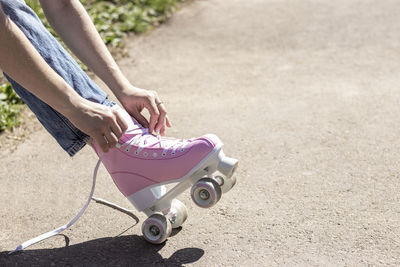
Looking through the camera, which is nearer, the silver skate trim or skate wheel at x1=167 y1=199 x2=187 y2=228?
the silver skate trim

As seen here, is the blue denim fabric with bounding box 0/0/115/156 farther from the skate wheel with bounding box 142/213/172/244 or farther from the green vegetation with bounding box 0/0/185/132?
the green vegetation with bounding box 0/0/185/132

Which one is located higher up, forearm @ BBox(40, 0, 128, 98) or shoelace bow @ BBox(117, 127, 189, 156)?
forearm @ BBox(40, 0, 128, 98)

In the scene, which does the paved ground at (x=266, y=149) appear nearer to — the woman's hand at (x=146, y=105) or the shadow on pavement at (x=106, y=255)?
the shadow on pavement at (x=106, y=255)

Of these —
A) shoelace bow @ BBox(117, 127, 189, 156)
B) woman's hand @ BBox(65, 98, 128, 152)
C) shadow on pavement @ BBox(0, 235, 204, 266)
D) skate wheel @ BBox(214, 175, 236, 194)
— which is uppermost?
woman's hand @ BBox(65, 98, 128, 152)

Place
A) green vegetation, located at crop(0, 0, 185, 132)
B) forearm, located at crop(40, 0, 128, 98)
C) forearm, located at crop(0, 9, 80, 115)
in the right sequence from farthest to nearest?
1. green vegetation, located at crop(0, 0, 185, 132)
2. forearm, located at crop(40, 0, 128, 98)
3. forearm, located at crop(0, 9, 80, 115)

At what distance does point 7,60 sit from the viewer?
1.94 metres

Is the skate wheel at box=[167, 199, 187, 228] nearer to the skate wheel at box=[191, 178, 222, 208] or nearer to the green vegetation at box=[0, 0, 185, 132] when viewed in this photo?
the skate wheel at box=[191, 178, 222, 208]

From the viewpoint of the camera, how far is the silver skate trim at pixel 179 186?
6.93 ft

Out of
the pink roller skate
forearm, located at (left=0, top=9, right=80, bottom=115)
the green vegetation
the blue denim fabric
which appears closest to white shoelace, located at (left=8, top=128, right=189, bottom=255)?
the pink roller skate

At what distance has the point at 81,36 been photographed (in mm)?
2348

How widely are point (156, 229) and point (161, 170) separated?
206mm

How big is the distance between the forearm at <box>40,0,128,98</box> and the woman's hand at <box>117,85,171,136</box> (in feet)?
0.19

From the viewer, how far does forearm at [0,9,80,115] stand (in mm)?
1923

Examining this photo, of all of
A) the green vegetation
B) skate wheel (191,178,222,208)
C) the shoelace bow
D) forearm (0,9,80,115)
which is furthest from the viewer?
the green vegetation
